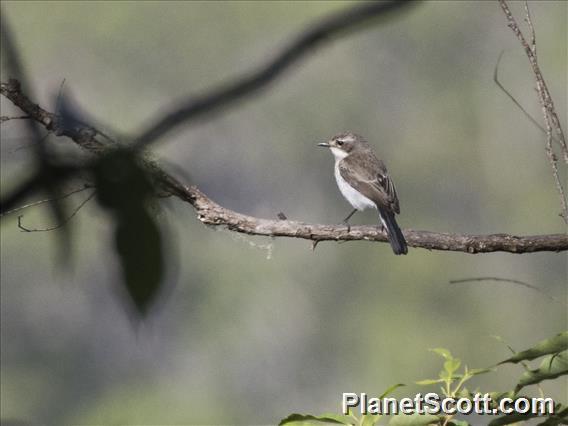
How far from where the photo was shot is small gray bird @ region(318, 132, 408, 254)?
432cm

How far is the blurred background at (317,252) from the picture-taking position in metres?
16.9

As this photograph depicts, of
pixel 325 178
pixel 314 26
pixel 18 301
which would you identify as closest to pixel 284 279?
pixel 325 178

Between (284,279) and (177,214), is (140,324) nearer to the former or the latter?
(177,214)

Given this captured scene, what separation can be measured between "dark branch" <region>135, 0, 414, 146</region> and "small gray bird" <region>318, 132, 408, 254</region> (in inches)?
136

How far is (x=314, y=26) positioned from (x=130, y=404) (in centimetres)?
1488

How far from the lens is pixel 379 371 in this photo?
18266 millimetres

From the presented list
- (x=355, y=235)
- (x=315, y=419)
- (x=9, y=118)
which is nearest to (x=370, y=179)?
(x=355, y=235)

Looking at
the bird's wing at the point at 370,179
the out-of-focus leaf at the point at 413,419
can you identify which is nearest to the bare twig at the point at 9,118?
the out-of-focus leaf at the point at 413,419

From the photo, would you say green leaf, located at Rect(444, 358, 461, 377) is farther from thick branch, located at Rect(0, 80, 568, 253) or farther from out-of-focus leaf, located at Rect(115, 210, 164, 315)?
out-of-focus leaf, located at Rect(115, 210, 164, 315)

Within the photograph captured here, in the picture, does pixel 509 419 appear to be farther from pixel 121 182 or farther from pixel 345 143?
pixel 345 143

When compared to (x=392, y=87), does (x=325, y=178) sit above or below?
below

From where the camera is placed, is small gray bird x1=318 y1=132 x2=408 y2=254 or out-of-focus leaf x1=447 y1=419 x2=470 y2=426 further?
small gray bird x1=318 y1=132 x2=408 y2=254

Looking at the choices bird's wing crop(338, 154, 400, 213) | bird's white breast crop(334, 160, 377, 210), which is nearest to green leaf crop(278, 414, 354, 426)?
bird's wing crop(338, 154, 400, 213)

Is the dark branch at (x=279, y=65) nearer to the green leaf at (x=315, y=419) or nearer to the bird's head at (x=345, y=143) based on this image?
the green leaf at (x=315, y=419)
